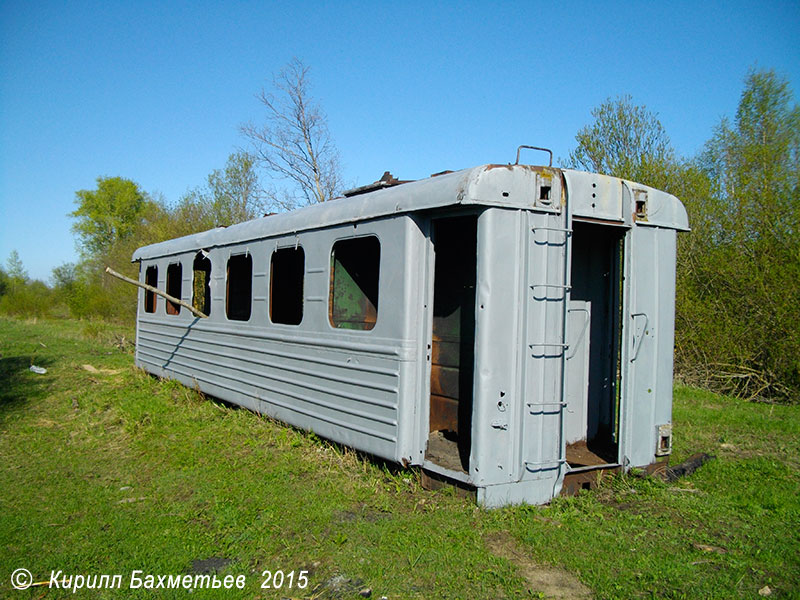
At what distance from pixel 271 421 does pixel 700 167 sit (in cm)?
1104

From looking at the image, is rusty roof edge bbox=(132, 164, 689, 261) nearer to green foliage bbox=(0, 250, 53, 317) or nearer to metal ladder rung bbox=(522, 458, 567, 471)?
metal ladder rung bbox=(522, 458, 567, 471)

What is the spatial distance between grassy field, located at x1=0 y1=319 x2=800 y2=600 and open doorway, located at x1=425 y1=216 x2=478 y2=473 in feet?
2.56

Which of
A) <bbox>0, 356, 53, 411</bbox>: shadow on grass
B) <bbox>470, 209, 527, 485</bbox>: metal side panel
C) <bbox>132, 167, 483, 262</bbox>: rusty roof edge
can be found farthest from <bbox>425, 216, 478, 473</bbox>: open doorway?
<bbox>0, 356, 53, 411</bbox>: shadow on grass

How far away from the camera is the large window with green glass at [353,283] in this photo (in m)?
6.01

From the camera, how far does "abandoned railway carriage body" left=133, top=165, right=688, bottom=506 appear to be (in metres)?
4.55

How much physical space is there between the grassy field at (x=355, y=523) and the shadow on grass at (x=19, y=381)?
259 cm

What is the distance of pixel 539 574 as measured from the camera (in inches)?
143

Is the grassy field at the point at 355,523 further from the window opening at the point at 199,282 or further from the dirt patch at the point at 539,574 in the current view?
the window opening at the point at 199,282

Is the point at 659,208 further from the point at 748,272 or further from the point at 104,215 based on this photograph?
the point at 104,215

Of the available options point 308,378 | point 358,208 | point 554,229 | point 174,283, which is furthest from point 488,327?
point 174,283

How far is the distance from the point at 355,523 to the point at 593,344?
9.38ft

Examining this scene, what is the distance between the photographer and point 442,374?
582cm

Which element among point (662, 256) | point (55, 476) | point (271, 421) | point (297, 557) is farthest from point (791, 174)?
point (55, 476)

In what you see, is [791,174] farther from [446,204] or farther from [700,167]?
[446,204]
